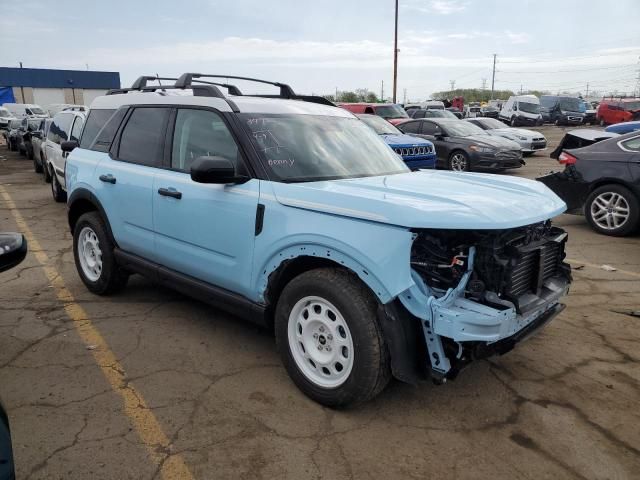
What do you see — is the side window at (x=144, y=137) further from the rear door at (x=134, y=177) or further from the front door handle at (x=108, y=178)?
the front door handle at (x=108, y=178)

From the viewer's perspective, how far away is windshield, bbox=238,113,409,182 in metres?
3.49

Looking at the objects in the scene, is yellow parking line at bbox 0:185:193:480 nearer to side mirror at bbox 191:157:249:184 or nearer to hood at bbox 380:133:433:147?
side mirror at bbox 191:157:249:184

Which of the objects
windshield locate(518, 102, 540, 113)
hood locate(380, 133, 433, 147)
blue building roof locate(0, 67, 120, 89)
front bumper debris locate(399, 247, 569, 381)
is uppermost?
blue building roof locate(0, 67, 120, 89)

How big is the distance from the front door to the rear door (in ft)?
0.48

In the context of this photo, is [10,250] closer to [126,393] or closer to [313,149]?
[126,393]

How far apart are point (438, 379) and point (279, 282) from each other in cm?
116

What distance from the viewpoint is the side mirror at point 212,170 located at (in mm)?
3205

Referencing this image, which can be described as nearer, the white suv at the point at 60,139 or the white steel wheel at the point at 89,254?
the white steel wheel at the point at 89,254

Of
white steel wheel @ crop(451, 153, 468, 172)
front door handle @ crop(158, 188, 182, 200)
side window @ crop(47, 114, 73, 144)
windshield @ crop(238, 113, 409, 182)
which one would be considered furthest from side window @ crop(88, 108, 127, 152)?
white steel wheel @ crop(451, 153, 468, 172)

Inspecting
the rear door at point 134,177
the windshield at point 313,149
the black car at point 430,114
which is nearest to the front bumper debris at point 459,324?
the windshield at point 313,149

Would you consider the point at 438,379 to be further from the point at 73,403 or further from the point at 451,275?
the point at 73,403

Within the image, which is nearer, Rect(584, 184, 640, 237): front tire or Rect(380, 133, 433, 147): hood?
Rect(584, 184, 640, 237): front tire

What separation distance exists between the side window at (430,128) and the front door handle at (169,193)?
463 inches

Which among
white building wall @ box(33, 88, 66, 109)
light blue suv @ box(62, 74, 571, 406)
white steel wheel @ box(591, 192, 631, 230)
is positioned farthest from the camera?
white building wall @ box(33, 88, 66, 109)
